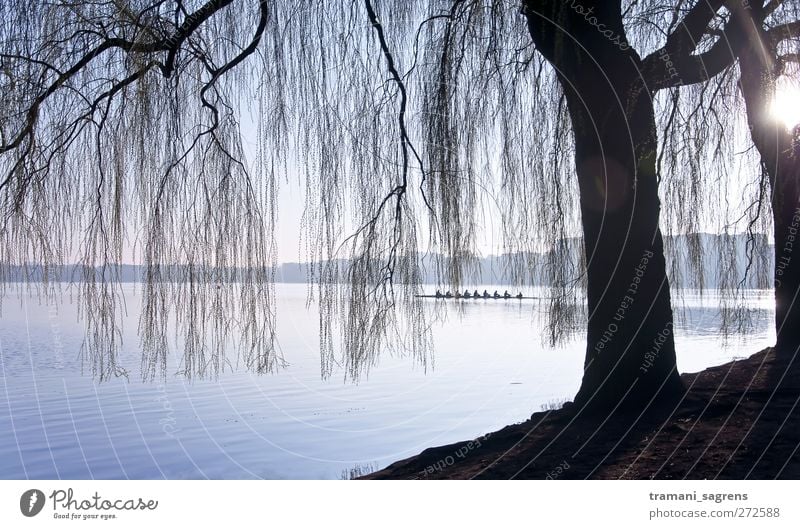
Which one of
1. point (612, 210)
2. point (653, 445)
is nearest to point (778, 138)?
point (612, 210)

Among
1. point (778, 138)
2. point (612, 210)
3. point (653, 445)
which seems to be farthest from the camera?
point (778, 138)

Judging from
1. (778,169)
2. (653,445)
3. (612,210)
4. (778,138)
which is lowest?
(653,445)

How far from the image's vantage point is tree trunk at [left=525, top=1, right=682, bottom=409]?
2.61 metres

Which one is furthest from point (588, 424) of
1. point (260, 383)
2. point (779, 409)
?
point (260, 383)

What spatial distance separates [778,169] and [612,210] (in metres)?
1.39

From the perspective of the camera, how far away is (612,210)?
261cm

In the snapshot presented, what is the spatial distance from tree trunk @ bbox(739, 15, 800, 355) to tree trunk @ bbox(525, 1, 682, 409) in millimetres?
772

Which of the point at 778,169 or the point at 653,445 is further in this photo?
the point at 778,169

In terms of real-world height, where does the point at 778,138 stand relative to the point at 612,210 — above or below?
above

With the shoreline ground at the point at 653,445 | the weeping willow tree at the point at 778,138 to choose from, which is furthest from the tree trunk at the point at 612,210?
the weeping willow tree at the point at 778,138

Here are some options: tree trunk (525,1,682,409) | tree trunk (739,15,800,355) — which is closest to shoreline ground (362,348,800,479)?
tree trunk (525,1,682,409)

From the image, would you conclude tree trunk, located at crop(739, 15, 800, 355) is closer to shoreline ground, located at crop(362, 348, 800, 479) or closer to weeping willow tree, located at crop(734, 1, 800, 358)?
weeping willow tree, located at crop(734, 1, 800, 358)

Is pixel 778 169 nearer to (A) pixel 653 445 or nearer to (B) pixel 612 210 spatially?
(B) pixel 612 210

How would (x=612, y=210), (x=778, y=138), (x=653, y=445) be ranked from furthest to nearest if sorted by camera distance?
(x=778, y=138), (x=612, y=210), (x=653, y=445)
